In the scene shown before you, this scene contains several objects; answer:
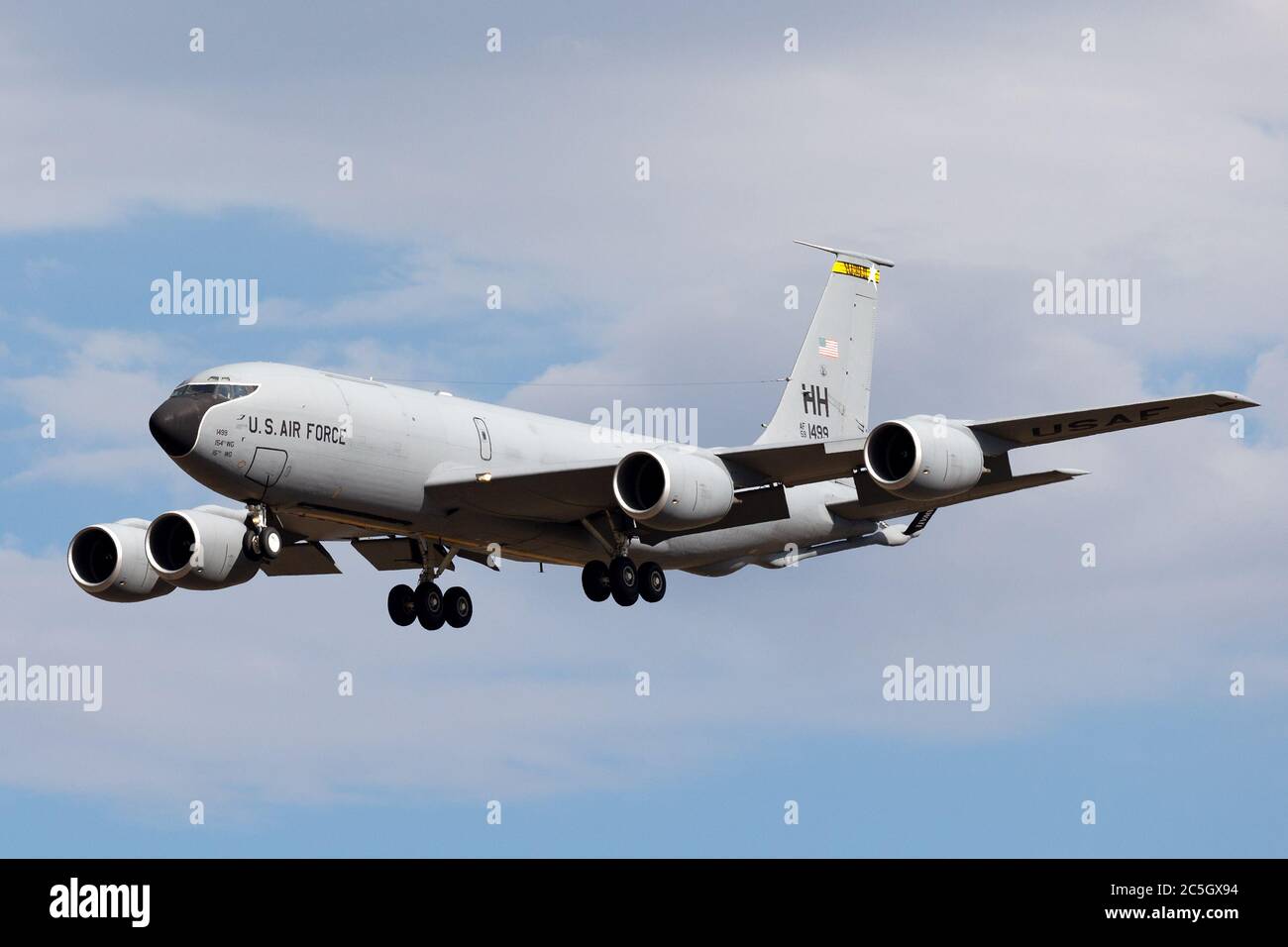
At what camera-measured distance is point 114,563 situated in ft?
179

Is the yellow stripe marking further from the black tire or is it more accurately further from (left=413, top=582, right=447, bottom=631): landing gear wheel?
the black tire

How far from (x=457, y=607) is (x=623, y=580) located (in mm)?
4753

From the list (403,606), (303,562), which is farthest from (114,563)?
(403,606)

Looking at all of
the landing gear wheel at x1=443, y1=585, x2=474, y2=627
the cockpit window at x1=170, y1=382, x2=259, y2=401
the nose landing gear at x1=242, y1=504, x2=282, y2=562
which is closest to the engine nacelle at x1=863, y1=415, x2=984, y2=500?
the landing gear wheel at x1=443, y1=585, x2=474, y2=627

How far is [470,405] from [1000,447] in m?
12.6

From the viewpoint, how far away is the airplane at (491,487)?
47.0 metres

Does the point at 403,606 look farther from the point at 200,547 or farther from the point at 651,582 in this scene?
the point at 651,582

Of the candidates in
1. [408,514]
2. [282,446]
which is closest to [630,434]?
[408,514]

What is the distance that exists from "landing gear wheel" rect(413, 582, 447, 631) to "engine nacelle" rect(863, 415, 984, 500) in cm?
1191

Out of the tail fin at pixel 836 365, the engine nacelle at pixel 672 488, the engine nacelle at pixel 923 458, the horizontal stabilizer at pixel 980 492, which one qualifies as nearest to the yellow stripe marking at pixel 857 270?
the tail fin at pixel 836 365

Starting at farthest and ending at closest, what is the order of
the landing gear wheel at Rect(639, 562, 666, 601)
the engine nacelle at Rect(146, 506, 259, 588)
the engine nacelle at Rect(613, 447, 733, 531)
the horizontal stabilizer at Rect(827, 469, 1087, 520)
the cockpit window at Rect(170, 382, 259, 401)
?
the engine nacelle at Rect(146, 506, 259, 588) < the landing gear wheel at Rect(639, 562, 666, 601) < the horizontal stabilizer at Rect(827, 469, 1087, 520) < the engine nacelle at Rect(613, 447, 733, 531) < the cockpit window at Rect(170, 382, 259, 401)

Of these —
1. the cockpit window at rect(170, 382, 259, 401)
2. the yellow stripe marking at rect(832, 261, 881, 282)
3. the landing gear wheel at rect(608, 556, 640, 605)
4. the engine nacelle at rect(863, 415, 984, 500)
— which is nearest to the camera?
the cockpit window at rect(170, 382, 259, 401)

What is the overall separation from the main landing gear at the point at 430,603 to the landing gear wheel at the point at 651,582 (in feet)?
15.5

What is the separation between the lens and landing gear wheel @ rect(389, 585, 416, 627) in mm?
53750
